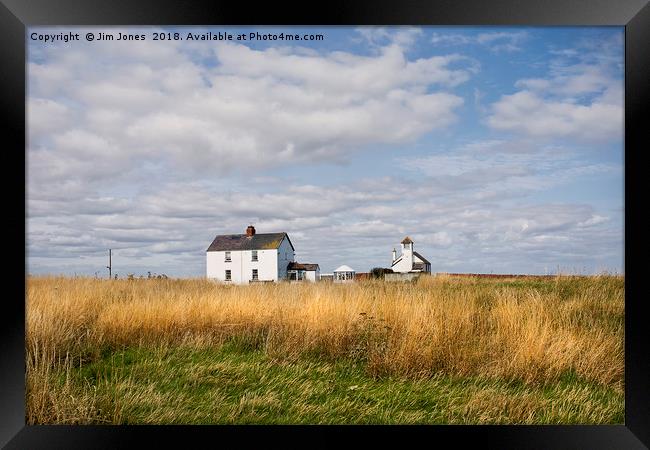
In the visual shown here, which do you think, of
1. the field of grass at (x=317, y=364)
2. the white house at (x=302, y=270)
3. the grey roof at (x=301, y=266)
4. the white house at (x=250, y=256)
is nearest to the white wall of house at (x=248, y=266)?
the white house at (x=250, y=256)

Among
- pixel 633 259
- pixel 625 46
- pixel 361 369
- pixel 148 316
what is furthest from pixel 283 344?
pixel 625 46

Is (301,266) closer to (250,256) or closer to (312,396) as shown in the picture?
(250,256)

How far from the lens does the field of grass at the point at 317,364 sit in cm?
364

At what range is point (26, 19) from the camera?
260 cm

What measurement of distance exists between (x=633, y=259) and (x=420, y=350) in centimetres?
250

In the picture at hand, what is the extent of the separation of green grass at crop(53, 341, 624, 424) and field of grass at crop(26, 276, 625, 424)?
13 mm

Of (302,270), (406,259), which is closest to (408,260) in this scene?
(406,259)

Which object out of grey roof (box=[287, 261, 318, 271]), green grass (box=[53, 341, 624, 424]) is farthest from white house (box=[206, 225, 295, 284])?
green grass (box=[53, 341, 624, 424])

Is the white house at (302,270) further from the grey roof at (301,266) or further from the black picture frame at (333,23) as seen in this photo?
the black picture frame at (333,23)

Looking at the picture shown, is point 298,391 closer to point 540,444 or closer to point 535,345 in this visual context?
point 540,444

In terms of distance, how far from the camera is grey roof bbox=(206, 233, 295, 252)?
21906mm

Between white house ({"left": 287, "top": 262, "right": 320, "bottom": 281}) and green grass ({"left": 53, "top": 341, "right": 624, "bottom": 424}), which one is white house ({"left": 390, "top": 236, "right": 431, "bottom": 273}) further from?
green grass ({"left": 53, "top": 341, "right": 624, "bottom": 424})

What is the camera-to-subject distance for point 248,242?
22531mm

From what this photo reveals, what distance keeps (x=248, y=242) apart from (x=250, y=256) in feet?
2.51
